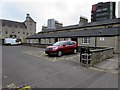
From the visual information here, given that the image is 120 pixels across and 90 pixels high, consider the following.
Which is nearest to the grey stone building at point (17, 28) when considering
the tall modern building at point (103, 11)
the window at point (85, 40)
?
the window at point (85, 40)

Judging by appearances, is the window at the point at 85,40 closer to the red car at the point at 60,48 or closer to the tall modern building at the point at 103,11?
the red car at the point at 60,48

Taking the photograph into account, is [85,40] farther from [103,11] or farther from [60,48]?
[103,11]

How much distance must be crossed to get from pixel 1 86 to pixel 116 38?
60.9 ft

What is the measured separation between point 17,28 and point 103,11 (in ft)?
209

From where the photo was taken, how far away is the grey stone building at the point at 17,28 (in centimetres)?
6057

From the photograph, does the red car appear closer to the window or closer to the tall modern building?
the window

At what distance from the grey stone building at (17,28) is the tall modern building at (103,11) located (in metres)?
50.0

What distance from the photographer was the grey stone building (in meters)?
60.6

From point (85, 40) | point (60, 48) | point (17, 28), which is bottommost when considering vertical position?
point (60, 48)

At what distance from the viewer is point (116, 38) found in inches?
768

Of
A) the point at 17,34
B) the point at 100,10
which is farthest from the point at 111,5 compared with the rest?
the point at 17,34

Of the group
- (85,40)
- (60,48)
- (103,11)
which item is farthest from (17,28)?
(103,11)

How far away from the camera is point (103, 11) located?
91312 millimetres

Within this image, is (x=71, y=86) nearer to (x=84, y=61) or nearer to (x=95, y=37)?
(x=84, y=61)
